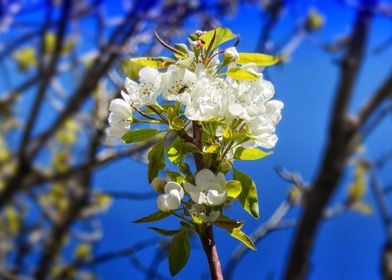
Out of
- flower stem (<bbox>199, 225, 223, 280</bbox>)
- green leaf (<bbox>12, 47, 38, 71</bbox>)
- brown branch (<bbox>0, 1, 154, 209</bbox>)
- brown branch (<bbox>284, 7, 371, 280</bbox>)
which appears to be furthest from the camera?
green leaf (<bbox>12, 47, 38, 71</bbox>)

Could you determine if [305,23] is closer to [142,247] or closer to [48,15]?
[48,15]

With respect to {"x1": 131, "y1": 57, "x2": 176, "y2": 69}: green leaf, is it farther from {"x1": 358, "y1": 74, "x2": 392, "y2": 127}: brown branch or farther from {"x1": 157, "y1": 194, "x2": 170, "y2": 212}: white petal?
{"x1": 358, "y1": 74, "x2": 392, "y2": 127}: brown branch

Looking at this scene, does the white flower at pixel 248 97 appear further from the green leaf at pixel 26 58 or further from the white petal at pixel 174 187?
the green leaf at pixel 26 58

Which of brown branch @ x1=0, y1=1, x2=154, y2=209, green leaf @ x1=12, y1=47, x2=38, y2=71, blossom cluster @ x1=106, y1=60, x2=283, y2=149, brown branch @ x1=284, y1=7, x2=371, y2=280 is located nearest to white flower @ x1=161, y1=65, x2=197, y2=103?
blossom cluster @ x1=106, y1=60, x2=283, y2=149

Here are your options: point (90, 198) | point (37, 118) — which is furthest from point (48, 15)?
point (90, 198)

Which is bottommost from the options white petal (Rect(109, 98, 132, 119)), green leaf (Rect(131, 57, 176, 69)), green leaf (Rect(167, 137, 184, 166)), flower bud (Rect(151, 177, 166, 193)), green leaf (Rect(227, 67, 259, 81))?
flower bud (Rect(151, 177, 166, 193))
